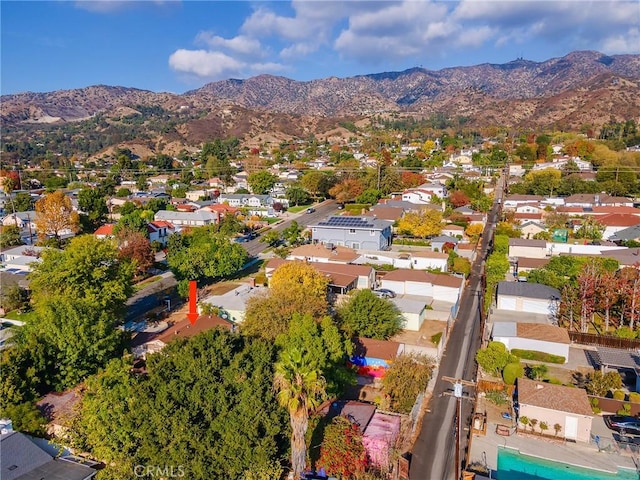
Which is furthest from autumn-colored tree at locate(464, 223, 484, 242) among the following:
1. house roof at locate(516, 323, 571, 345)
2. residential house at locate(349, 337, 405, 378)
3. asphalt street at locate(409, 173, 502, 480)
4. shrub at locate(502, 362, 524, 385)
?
residential house at locate(349, 337, 405, 378)

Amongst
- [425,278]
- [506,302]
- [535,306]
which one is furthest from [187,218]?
[535,306]

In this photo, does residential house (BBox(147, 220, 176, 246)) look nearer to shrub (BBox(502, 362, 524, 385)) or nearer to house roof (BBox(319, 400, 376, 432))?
house roof (BBox(319, 400, 376, 432))

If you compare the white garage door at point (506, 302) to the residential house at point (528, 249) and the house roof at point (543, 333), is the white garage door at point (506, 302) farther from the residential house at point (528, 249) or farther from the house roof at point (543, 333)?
the residential house at point (528, 249)

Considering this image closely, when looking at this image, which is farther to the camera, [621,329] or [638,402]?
[621,329]

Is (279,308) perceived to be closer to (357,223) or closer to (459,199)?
(357,223)

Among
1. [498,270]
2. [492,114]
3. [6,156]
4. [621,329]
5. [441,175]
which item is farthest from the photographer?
[492,114]

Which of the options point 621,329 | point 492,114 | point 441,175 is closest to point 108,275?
point 621,329

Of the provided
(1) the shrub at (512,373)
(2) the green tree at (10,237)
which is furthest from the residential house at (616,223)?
(2) the green tree at (10,237)

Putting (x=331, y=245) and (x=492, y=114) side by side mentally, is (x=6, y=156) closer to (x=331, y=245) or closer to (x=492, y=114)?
(x=331, y=245)
